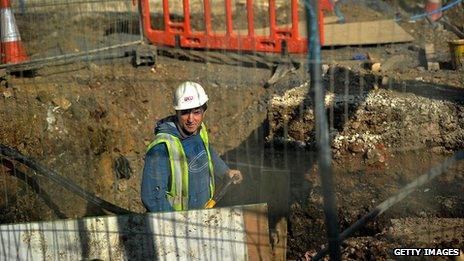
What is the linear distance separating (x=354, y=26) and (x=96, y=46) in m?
3.74

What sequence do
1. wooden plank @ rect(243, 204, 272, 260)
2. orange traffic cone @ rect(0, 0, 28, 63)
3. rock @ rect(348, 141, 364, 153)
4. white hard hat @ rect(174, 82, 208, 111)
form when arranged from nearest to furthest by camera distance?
1. wooden plank @ rect(243, 204, 272, 260)
2. white hard hat @ rect(174, 82, 208, 111)
3. rock @ rect(348, 141, 364, 153)
4. orange traffic cone @ rect(0, 0, 28, 63)

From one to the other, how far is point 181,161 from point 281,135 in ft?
8.96

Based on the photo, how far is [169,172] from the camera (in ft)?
15.2

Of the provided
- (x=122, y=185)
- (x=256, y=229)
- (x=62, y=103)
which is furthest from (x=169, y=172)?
(x=62, y=103)

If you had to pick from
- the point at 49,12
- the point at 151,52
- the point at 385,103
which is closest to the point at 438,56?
the point at 385,103

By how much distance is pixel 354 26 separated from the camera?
10133 mm

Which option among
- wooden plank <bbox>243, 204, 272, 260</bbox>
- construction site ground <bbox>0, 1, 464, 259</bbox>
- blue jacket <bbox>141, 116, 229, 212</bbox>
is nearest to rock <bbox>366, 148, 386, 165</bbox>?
construction site ground <bbox>0, 1, 464, 259</bbox>

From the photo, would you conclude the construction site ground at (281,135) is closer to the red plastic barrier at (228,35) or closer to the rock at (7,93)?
the rock at (7,93)

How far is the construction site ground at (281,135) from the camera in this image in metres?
5.53

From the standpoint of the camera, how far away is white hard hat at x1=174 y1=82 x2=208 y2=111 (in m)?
4.72

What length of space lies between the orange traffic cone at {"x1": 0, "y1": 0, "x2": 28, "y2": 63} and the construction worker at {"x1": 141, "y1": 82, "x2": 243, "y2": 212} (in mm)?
4621

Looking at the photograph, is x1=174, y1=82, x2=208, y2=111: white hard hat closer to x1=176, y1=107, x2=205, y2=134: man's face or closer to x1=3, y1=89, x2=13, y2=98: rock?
x1=176, y1=107, x2=205, y2=134: man's face

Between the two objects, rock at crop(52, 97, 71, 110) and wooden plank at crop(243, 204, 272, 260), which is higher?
rock at crop(52, 97, 71, 110)

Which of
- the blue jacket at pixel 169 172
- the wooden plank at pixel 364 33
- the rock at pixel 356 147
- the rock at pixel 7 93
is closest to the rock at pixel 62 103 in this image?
the rock at pixel 7 93
